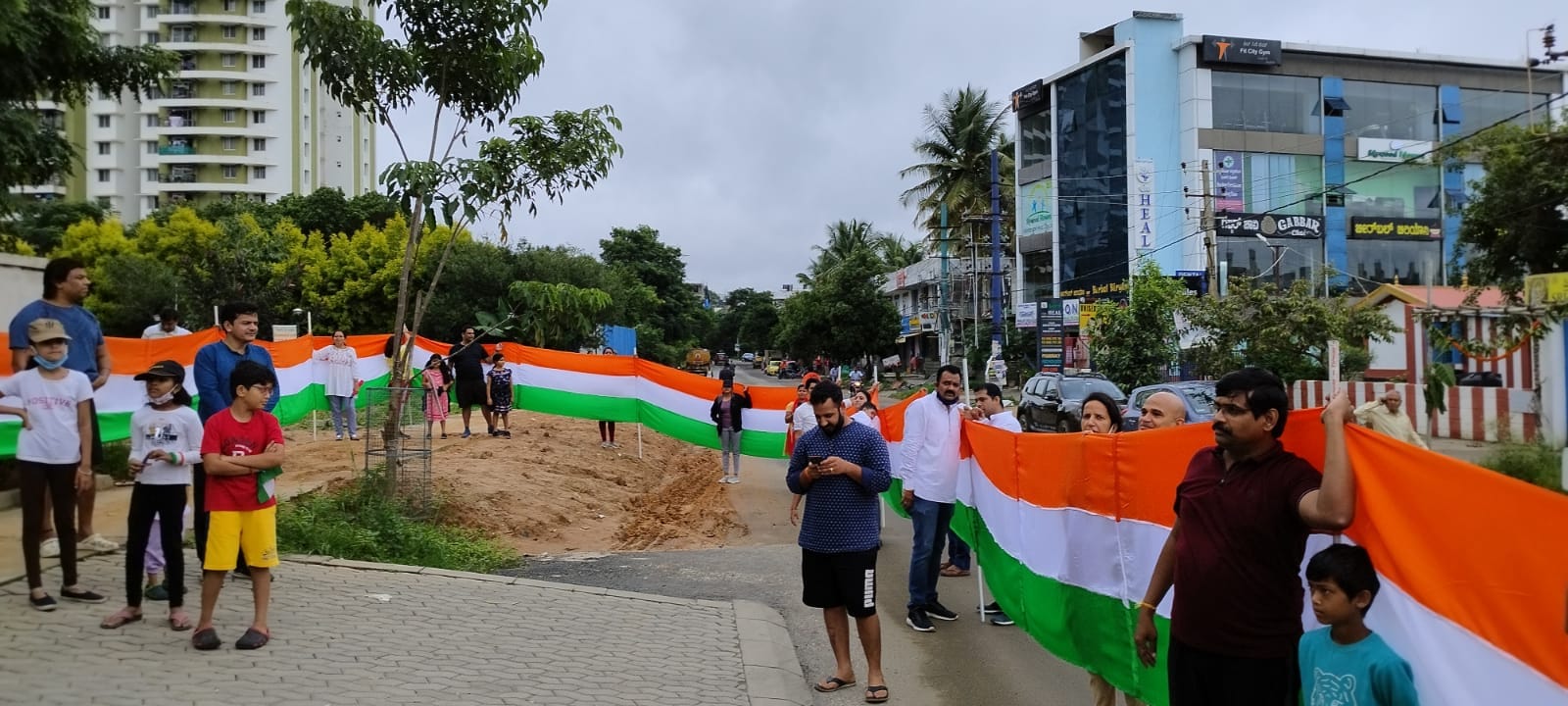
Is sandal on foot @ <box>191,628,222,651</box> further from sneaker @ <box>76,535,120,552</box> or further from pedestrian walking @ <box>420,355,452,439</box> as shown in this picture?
pedestrian walking @ <box>420,355,452,439</box>

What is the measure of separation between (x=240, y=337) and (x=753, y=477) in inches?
484

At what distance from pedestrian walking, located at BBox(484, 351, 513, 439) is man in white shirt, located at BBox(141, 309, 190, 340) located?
220 inches

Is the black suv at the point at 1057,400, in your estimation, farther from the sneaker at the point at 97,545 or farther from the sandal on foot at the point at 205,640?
the sandal on foot at the point at 205,640

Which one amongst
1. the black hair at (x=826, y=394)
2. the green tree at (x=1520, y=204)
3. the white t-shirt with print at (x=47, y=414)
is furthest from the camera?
the green tree at (x=1520, y=204)

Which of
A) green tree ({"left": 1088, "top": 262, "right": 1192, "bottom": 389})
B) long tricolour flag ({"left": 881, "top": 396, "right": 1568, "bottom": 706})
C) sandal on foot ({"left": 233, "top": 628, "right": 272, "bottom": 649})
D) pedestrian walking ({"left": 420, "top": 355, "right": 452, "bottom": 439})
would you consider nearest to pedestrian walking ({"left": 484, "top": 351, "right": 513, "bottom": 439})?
pedestrian walking ({"left": 420, "top": 355, "right": 452, "bottom": 439})

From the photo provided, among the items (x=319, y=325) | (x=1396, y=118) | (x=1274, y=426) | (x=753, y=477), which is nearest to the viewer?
(x=1274, y=426)

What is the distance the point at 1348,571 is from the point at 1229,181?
45.7 m

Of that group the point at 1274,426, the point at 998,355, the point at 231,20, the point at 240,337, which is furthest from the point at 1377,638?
the point at 231,20

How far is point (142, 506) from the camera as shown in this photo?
5969 millimetres

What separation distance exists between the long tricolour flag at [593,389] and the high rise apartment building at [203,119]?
218ft

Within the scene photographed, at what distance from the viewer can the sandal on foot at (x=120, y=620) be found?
6034 mm

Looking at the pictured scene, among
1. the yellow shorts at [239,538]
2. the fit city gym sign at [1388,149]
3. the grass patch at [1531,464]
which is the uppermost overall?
the fit city gym sign at [1388,149]

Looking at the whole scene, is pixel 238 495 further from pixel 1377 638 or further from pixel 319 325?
pixel 319 325

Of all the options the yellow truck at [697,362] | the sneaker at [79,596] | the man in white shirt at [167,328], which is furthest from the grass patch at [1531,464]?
the yellow truck at [697,362]
